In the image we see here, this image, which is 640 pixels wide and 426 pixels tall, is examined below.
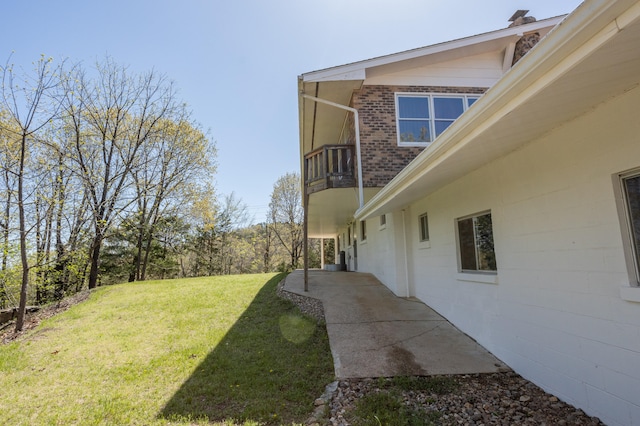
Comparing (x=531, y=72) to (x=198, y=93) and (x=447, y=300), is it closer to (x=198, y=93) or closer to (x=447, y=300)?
(x=447, y=300)

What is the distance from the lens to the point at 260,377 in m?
4.83

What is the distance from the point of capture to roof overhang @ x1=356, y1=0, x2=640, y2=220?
191 cm

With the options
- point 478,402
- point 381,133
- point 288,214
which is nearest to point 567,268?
point 478,402

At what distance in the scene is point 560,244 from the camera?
3734 millimetres

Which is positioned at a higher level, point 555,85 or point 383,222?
point 555,85

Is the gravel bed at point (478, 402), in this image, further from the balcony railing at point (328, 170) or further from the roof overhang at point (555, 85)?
the balcony railing at point (328, 170)

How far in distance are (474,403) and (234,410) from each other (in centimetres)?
270

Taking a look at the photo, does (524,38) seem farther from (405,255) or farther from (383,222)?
(405,255)

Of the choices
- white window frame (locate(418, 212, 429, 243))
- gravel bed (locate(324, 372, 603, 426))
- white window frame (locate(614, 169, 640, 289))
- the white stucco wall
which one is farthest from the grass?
white window frame (locate(614, 169, 640, 289))

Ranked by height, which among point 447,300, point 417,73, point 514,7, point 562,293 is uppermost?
point 514,7

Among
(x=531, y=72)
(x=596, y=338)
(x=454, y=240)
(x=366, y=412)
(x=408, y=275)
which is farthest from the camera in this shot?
(x=408, y=275)

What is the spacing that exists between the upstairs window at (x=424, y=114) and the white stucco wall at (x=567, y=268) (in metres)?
4.03

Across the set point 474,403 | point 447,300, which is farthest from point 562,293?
point 447,300

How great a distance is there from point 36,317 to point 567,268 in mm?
12433
